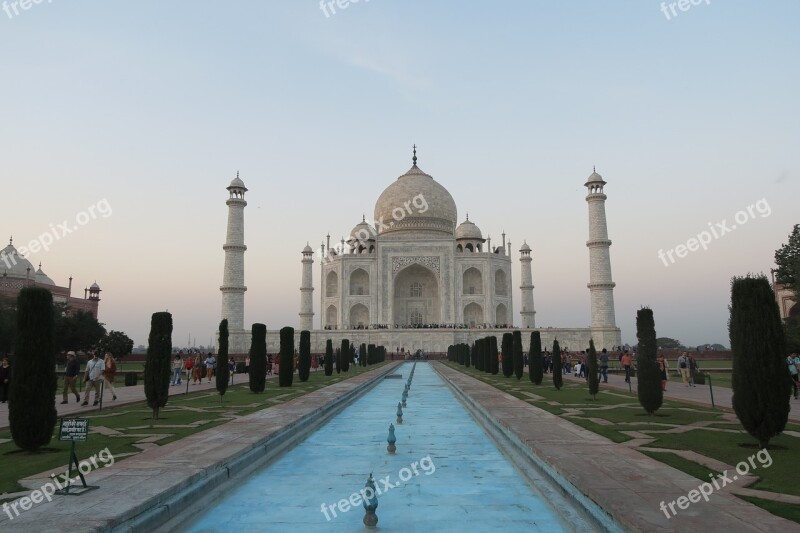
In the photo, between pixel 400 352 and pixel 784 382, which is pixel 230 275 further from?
pixel 784 382

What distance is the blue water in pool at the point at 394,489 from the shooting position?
13.1 feet

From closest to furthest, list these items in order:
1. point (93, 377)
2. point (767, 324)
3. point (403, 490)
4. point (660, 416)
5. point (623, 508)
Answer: point (623, 508) < point (403, 490) < point (767, 324) < point (660, 416) < point (93, 377)

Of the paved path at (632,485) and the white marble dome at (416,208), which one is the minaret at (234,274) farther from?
the paved path at (632,485)

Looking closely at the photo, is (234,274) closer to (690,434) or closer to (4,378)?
(4,378)

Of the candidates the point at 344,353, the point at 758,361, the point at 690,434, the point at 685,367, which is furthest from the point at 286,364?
the point at 758,361

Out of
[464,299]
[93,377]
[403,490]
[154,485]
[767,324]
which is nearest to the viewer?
[154,485]

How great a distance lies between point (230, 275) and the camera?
117 ft

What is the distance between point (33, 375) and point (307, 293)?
125ft

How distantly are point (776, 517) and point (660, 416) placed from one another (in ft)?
17.9

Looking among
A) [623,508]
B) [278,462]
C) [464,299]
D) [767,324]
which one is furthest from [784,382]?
[464,299]

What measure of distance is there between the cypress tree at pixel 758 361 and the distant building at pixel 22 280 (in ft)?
144

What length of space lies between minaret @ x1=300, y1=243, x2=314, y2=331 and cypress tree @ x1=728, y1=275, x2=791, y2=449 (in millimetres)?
39042

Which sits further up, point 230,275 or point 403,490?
point 230,275

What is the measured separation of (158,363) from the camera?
356 inches
